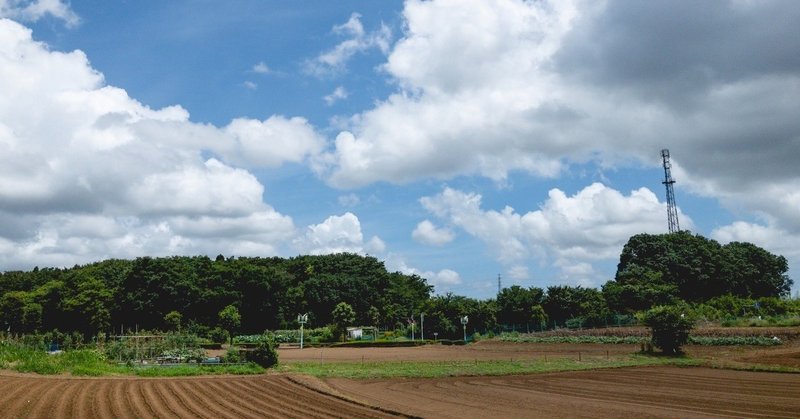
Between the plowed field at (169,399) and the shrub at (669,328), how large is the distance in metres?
30.3

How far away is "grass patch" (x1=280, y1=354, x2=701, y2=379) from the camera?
3384cm

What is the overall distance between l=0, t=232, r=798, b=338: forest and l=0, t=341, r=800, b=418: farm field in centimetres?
4054

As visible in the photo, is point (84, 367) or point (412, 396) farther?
point (84, 367)

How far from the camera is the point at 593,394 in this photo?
26.3m

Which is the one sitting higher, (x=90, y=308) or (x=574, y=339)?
(x=90, y=308)

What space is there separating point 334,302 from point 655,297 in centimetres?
5188

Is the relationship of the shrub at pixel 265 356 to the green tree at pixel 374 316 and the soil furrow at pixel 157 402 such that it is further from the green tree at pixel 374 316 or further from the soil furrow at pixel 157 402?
the green tree at pixel 374 316

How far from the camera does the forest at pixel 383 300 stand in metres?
79.8

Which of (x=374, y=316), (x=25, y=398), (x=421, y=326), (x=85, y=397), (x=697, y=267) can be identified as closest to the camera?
(x=25, y=398)

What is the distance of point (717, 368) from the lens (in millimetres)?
38438

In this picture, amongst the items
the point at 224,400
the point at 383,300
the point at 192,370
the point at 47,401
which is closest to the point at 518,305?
the point at 383,300

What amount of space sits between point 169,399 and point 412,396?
9.11m

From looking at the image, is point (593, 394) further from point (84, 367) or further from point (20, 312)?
point (20, 312)

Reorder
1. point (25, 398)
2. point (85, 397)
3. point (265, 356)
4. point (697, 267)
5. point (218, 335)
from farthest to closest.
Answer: point (697, 267)
point (218, 335)
point (265, 356)
point (85, 397)
point (25, 398)
